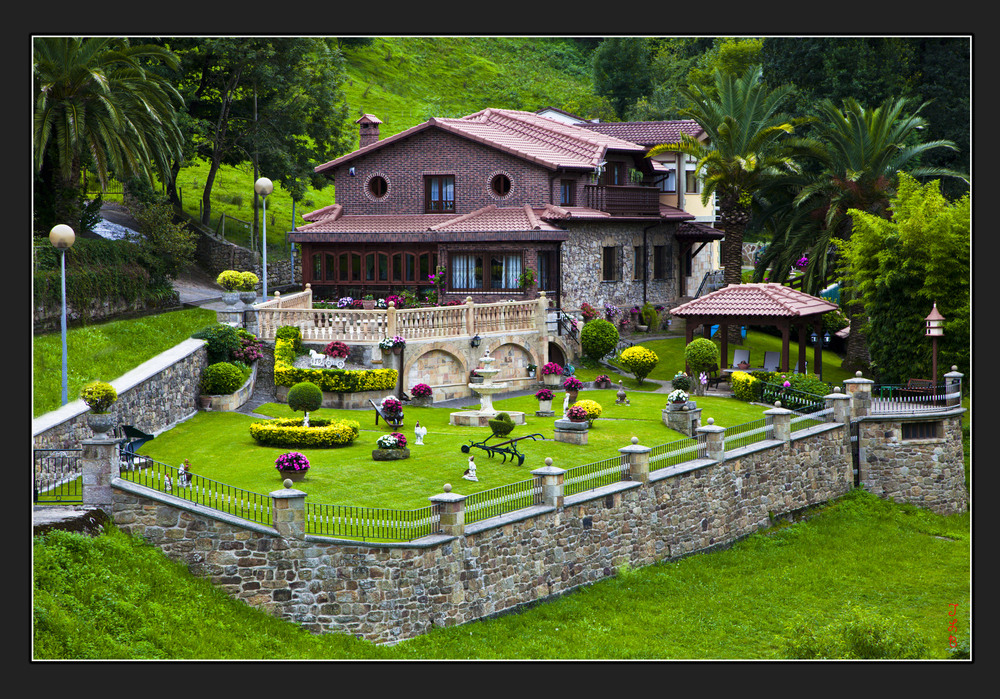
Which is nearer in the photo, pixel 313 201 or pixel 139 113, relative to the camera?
pixel 139 113

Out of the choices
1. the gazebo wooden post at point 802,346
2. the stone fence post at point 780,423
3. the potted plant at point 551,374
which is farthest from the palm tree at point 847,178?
the stone fence post at point 780,423

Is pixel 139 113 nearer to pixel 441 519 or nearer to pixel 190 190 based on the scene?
pixel 441 519

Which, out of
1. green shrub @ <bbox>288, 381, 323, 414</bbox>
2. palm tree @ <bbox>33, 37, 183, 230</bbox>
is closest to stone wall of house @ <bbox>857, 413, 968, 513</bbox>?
green shrub @ <bbox>288, 381, 323, 414</bbox>

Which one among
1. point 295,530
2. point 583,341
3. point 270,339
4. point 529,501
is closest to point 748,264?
point 583,341

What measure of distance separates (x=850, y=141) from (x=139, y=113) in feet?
89.8

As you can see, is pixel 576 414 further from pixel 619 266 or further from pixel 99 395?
pixel 619 266

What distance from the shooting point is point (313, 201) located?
7962 cm

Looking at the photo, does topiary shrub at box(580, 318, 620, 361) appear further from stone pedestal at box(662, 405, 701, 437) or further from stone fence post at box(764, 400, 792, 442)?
stone fence post at box(764, 400, 792, 442)

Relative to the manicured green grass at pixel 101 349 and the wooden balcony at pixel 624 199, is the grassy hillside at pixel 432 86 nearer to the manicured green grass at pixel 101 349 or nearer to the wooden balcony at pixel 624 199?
the wooden balcony at pixel 624 199

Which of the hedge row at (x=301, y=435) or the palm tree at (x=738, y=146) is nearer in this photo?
the hedge row at (x=301, y=435)

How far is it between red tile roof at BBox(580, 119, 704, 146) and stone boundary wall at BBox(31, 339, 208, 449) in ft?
91.0

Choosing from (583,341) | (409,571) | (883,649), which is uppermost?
(583,341)

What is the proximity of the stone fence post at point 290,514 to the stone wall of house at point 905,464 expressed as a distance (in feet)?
75.4

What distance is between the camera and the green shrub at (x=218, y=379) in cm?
3853
